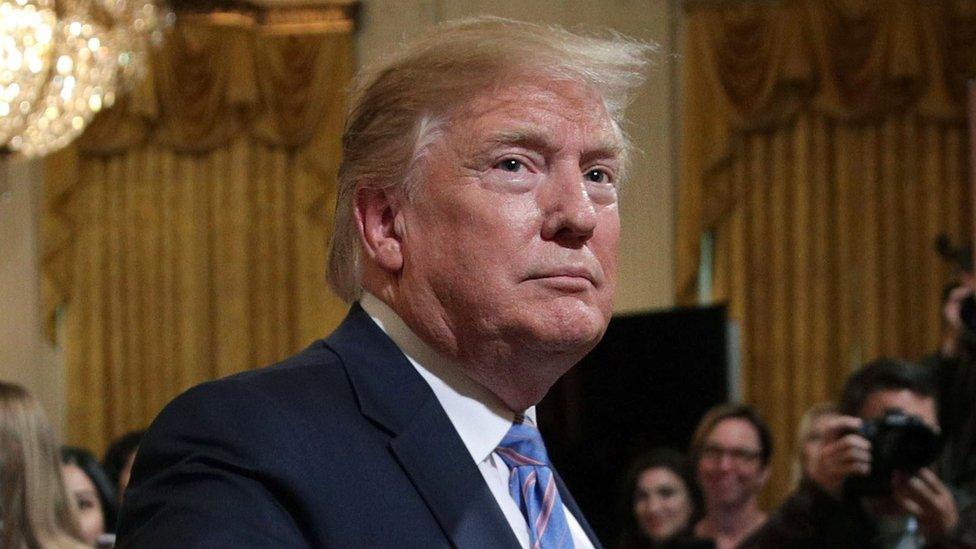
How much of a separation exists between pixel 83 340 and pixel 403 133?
7955mm

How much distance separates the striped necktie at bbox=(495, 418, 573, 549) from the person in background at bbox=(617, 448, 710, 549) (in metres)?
3.52

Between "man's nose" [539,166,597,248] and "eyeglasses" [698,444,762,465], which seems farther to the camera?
"eyeglasses" [698,444,762,465]

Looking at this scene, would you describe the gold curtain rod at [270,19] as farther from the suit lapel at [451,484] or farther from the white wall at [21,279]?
the suit lapel at [451,484]

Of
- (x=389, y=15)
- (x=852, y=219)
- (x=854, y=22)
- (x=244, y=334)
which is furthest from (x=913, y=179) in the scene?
(x=244, y=334)

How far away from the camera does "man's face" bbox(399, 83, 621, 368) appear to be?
1.67m

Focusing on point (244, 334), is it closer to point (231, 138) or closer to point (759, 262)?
point (231, 138)

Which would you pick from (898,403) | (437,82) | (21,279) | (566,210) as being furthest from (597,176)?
(21,279)

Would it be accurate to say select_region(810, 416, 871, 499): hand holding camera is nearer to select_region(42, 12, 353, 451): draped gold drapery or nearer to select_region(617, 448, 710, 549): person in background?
select_region(617, 448, 710, 549): person in background

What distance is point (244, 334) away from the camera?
9.07 metres

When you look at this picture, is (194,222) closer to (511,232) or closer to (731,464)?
(731,464)

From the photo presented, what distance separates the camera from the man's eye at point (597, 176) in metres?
1.78

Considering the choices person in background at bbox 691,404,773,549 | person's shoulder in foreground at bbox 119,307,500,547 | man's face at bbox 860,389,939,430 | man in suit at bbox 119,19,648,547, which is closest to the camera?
person's shoulder in foreground at bbox 119,307,500,547

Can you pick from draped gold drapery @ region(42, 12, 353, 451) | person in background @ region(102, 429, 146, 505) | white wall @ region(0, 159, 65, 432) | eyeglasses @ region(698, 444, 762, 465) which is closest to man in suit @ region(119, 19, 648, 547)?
eyeglasses @ region(698, 444, 762, 465)

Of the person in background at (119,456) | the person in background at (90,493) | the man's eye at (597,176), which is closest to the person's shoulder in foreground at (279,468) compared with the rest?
the man's eye at (597,176)
